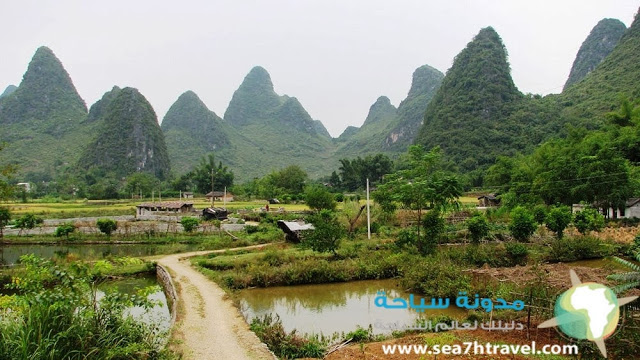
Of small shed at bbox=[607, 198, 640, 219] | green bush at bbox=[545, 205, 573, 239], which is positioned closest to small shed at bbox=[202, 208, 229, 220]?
green bush at bbox=[545, 205, 573, 239]

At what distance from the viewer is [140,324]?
5.97 m

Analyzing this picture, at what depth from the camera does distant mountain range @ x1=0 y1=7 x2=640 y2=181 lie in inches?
2534

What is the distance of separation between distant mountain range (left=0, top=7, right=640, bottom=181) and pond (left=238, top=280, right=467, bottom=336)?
37.8 metres

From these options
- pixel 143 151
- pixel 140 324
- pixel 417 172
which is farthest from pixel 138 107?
pixel 140 324

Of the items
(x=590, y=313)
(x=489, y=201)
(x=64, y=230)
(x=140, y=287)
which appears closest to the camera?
(x=590, y=313)

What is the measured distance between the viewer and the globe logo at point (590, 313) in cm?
587

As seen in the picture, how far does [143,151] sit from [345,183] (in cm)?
5087

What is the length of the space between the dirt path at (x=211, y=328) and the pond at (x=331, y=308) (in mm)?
620

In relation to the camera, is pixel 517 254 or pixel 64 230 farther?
pixel 64 230

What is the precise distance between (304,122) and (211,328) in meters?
147

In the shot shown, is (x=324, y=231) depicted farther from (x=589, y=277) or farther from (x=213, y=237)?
(x=213, y=237)

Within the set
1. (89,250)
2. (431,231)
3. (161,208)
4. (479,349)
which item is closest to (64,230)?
(89,250)

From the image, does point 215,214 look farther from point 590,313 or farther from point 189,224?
point 590,313

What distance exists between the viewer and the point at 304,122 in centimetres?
15225
